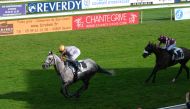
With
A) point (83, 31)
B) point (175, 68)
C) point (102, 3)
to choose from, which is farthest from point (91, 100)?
point (102, 3)

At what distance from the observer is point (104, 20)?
3647 cm

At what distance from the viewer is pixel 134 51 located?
27.8 metres

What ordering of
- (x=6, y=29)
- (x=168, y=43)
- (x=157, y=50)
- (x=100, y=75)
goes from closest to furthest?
1. (x=157, y=50)
2. (x=168, y=43)
3. (x=100, y=75)
4. (x=6, y=29)

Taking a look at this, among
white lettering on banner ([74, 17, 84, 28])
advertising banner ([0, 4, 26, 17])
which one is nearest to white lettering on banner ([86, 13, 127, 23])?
white lettering on banner ([74, 17, 84, 28])

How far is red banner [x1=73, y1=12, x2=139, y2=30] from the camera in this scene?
35.5 meters

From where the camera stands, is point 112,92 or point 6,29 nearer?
point 112,92

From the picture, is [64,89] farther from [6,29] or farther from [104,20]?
[104,20]

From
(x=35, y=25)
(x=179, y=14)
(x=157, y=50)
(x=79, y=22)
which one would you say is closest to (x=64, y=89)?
(x=157, y=50)

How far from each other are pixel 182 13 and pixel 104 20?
23.2 ft

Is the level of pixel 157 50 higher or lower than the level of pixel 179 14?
lower

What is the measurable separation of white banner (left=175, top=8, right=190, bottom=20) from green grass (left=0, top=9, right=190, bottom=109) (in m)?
2.61

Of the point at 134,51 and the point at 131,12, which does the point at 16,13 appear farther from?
the point at 134,51

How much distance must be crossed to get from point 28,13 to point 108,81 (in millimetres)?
19240

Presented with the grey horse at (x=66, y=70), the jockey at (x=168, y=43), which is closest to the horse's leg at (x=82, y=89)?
the grey horse at (x=66, y=70)
